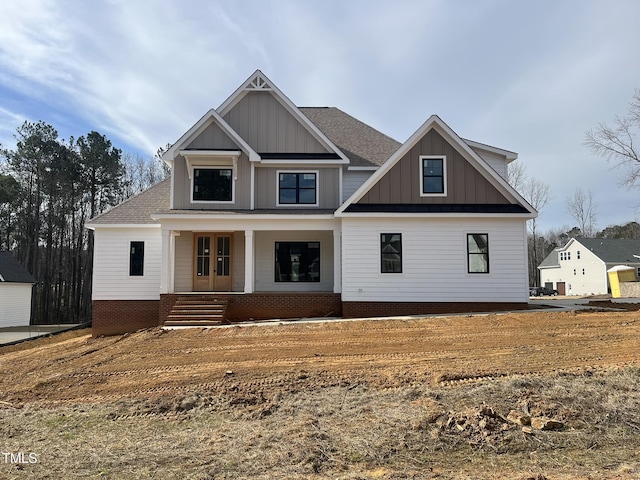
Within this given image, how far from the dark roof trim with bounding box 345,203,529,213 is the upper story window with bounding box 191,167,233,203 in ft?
16.2

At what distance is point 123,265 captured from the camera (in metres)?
16.9

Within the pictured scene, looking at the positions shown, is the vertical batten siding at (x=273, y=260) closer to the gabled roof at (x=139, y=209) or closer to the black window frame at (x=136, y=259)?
the gabled roof at (x=139, y=209)

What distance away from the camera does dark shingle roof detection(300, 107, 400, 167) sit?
18875 mm

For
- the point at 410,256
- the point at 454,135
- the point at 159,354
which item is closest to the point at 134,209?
the point at 159,354

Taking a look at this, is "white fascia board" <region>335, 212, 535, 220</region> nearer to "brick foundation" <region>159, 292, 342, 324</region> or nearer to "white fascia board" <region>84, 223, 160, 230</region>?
"brick foundation" <region>159, 292, 342, 324</region>

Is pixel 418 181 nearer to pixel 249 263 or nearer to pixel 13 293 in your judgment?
pixel 249 263

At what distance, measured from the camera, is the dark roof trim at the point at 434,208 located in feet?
49.0

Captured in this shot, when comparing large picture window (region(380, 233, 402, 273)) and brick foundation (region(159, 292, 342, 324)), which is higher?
large picture window (region(380, 233, 402, 273))

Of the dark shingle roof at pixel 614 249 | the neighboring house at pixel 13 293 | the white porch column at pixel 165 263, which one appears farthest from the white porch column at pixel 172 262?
the dark shingle roof at pixel 614 249

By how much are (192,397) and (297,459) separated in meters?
2.89

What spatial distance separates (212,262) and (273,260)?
7.60ft

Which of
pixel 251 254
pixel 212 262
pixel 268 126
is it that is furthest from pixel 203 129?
pixel 251 254

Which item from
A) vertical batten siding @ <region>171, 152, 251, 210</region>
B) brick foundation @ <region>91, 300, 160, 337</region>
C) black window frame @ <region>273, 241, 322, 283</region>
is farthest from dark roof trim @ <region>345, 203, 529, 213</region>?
Result: brick foundation @ <region>91, 300, 160, 337</region>

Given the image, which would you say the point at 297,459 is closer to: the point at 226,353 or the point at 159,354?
the point at 226,353
